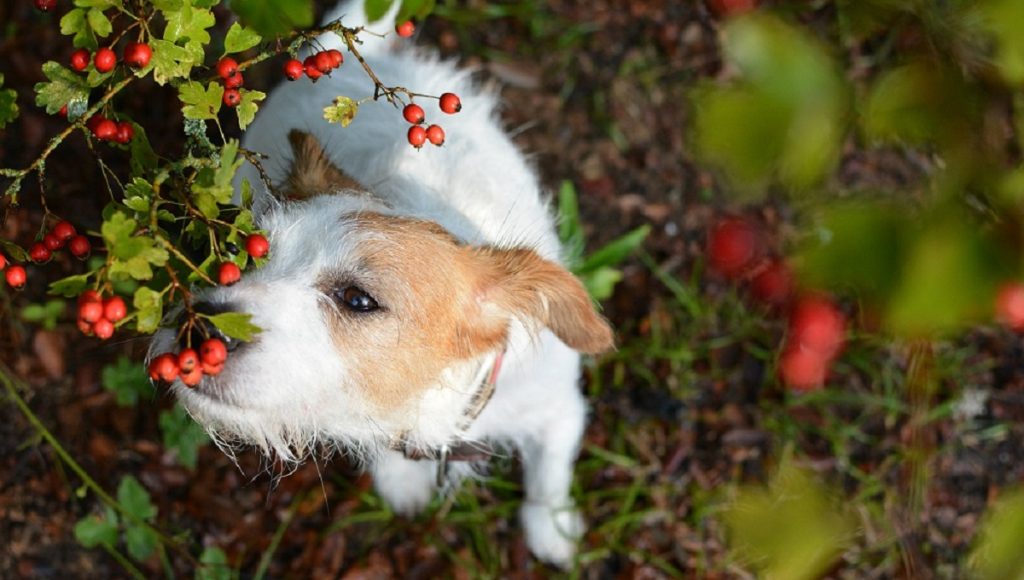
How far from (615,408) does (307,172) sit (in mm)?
2003

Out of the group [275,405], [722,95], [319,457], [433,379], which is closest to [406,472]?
[319,457]

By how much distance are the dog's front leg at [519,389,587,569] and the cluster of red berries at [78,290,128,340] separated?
2103 mm

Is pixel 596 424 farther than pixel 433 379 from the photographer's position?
Yes

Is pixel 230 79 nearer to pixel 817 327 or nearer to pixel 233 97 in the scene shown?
pixel 233 97

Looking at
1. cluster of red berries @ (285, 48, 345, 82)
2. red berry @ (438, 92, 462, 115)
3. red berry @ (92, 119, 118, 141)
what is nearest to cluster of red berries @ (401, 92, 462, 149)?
red berry @ (438, 92, 462, 115)

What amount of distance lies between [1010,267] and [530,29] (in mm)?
3898

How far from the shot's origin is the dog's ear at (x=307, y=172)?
105 inches

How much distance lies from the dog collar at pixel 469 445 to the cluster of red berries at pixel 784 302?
1.43m

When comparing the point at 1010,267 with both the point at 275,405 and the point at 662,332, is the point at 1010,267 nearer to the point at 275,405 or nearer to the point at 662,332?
the point at 275,405

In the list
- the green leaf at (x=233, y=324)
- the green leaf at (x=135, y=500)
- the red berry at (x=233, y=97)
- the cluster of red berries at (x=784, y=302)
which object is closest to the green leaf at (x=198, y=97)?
the red berry at (x=233, y=97)

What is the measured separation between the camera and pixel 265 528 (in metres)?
3.80

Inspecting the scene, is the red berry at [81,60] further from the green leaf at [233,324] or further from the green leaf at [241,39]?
the green leaf at [233,324]

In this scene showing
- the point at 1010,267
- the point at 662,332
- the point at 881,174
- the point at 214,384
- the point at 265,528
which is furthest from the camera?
the point at 881,174

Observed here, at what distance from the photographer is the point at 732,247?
412cm
